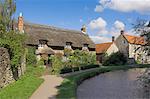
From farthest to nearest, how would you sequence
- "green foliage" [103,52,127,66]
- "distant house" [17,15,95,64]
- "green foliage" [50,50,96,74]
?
"green foliage" [103,52,127,66], "distant house" [17,15,95,64], "green foliage" [50,50,96,74]

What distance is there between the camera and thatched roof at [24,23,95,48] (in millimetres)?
46219

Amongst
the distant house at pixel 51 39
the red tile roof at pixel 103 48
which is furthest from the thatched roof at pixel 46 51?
the red tile roof at pixel 103 48

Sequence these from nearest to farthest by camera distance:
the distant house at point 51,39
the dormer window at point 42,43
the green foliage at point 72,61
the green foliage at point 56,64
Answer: the green foliage at point 56,64 → the green foliage at point 72,61 → the distant house at point 51,39 → the dormer window at point 42,43

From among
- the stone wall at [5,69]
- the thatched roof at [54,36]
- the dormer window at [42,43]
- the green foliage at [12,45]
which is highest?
the thatched roof at [54,36]

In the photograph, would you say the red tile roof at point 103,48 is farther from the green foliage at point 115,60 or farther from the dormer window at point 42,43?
the dormer window at point 42,43

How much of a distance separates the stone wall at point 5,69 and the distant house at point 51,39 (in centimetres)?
1835

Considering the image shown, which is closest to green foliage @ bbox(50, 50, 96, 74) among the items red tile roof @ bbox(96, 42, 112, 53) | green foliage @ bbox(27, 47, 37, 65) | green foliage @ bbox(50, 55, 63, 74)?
green foliage @ bbox(50, 55, 63, 74)

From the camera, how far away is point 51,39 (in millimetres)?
48312

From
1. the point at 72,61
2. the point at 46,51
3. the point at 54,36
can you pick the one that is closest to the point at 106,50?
the point at 54,36

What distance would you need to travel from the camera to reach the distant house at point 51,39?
45.0 meters

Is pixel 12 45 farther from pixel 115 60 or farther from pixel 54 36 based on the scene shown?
pixel 115 60

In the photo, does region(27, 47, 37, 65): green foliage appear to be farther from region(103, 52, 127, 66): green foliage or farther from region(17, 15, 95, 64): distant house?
Answer: region(103, 52, 127, 66): green foliage

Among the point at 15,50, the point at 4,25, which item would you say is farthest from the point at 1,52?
the point at 4,25

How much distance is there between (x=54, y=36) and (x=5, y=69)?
96.2 ft
